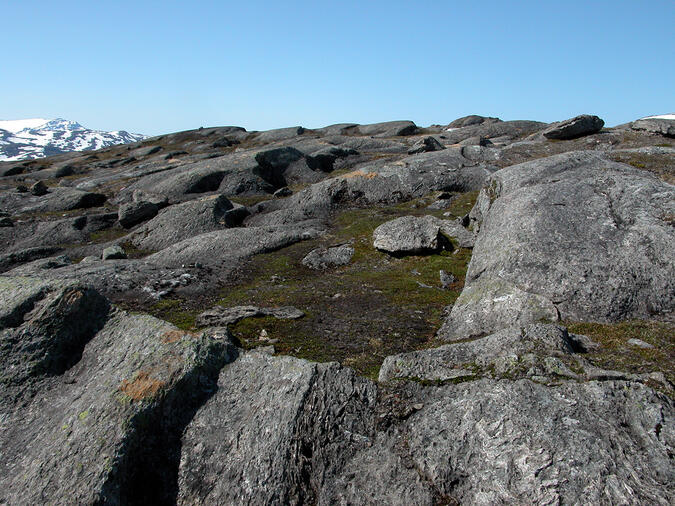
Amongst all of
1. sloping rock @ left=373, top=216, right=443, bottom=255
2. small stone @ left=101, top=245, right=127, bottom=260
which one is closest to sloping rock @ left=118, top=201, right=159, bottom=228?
small stone @ left=101, top=245, right=127, bottom=260

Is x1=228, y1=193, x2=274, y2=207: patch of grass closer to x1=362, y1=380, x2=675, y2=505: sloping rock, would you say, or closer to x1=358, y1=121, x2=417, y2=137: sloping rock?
x1=362, y1=380, x2=675, y2=505: sloping rock

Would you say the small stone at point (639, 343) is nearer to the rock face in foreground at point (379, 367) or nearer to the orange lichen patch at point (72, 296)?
the rock face in foreground at point (379, 367)

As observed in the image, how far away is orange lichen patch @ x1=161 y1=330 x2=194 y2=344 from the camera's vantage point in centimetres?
1290

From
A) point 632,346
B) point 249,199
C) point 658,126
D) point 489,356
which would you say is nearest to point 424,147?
point 249,199

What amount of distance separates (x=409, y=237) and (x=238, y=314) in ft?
44.8

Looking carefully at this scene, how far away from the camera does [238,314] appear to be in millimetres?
19547

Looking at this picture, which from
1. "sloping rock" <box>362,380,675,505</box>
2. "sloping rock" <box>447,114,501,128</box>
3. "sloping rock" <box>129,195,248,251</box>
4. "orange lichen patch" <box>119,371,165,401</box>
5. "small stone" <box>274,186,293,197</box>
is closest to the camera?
"sloping rock" <box>362,380,675,505</box>

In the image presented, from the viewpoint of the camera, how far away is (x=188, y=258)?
30.0m

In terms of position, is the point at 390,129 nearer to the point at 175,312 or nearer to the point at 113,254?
the point at 113,254

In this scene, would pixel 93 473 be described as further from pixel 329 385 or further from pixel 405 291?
pixel 405 291

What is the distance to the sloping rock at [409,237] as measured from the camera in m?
28.1

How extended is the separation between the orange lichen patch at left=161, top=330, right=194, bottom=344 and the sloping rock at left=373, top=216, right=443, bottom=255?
57.9 feet

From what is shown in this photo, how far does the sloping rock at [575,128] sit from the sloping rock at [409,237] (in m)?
39.3

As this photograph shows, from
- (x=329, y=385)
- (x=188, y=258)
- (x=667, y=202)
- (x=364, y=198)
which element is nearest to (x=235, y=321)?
(x=329, y=385)
